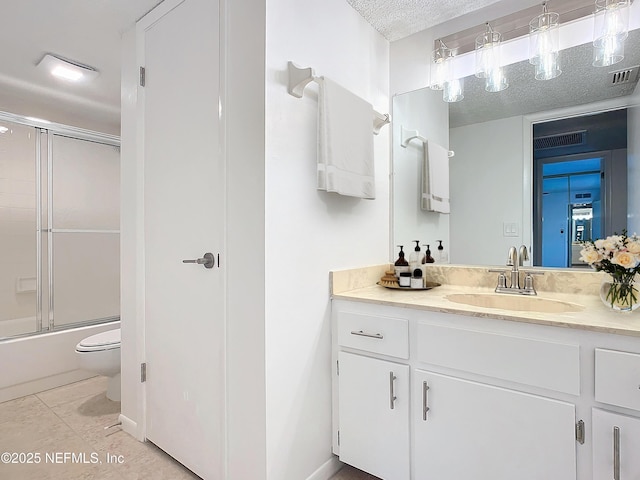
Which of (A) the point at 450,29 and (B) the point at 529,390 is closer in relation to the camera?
(B) the point at 529,390

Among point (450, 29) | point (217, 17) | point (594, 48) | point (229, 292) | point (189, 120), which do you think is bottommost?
point (229, 292)

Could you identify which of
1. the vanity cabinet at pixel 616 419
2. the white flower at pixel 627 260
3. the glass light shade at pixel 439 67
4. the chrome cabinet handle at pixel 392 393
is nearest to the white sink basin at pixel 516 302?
the white flower at pixel 627 260

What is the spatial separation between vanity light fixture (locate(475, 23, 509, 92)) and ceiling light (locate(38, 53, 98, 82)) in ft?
8.08

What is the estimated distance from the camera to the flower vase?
1.20 m

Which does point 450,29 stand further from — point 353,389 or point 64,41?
point 64,41

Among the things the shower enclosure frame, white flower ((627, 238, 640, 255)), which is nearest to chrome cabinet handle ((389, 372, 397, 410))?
white flower ((627, 238, 640, 255))

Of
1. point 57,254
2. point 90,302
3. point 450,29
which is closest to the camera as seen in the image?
point 450,29

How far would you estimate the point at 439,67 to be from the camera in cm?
196

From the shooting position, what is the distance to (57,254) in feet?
10.1

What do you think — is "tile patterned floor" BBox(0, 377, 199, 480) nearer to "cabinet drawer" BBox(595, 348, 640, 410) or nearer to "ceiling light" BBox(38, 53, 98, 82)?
"cabinet drawer" BBox(595, 348, 640, 410)

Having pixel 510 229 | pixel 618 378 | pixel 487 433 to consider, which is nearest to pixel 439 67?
pixel 510 229

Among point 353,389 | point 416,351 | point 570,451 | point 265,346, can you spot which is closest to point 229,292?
point 265,346

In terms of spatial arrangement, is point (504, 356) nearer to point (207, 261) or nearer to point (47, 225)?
point (207, 261)

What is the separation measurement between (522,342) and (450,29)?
1673 millimetres
